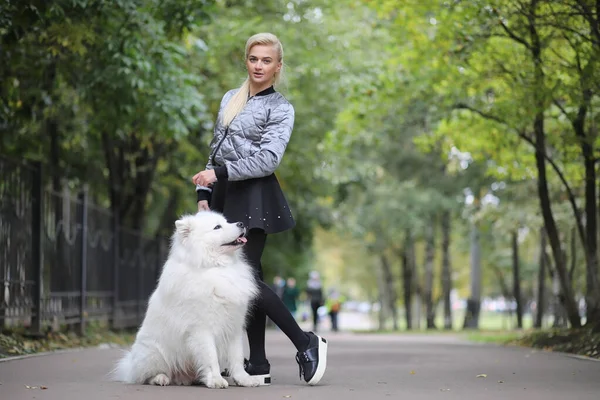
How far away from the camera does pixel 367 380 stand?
784 cm

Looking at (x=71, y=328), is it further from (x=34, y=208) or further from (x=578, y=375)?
Result: (x=578, y=375)

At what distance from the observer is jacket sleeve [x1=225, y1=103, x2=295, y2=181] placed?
22.2 ft

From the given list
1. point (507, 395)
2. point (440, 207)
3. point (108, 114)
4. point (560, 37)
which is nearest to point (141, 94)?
point (108, 114)

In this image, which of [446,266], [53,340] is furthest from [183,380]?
[446,266]

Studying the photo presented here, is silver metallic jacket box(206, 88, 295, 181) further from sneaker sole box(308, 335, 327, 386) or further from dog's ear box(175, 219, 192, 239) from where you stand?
sneaker sole box(308, 335, 327, 386)

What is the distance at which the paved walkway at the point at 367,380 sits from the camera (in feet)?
21.1

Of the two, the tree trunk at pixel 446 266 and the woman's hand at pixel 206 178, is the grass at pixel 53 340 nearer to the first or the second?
the woman's hand at pixel 206 178

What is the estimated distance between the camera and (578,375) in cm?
831

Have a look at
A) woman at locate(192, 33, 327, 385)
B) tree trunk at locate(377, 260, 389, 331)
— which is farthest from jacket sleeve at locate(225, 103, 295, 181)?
tree trunk at locate(377, 260, 389, 331)

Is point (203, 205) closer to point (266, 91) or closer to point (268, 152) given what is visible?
point (268, 152)

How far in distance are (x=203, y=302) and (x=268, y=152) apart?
3.66 ft

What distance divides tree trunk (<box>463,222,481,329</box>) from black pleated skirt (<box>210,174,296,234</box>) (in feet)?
85.9

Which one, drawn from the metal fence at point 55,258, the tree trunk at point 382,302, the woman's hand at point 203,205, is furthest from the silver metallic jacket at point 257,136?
the tree trunk at point 382,302

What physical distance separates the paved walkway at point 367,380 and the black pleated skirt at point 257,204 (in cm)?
111
